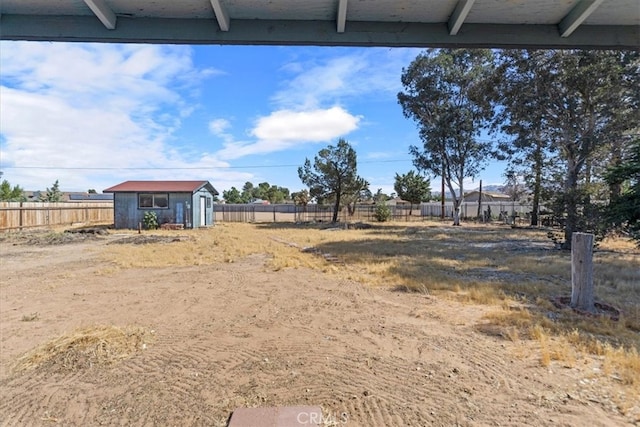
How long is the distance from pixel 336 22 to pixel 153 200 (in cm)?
2127

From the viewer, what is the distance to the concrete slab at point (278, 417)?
2.38m

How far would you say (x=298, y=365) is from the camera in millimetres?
3332

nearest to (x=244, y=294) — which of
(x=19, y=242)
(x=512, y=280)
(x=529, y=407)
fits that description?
(x=529, y=407)

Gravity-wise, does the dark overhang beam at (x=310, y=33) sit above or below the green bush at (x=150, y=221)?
above

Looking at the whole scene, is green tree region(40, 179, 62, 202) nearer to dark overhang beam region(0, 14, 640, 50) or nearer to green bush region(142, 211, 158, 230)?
green bush region(142, 211, 158, 230)

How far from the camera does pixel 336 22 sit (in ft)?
6.79

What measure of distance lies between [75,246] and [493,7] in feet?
49.8

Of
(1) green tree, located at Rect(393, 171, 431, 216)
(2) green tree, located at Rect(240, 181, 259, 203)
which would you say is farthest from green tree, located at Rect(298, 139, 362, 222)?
(2) green tree, located at Rect(240, 181, 259, 203)

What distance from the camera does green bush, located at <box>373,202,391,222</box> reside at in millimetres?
28059

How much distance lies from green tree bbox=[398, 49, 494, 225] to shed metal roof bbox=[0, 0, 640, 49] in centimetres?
2203

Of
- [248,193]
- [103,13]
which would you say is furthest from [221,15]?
[248,193]

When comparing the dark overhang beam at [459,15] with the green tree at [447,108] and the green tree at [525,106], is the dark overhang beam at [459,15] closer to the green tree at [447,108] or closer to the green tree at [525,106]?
the green tree at [525,106]

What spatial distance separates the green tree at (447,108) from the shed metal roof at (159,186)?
15.3m

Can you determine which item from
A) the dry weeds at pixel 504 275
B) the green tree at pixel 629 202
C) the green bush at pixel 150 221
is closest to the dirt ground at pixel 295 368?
the dry weeds at pixel 504 275
